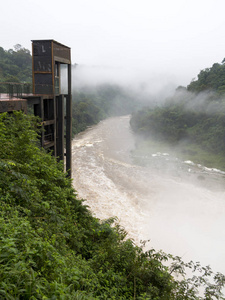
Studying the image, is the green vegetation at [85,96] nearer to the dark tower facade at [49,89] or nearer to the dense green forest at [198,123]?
the dark tower facade at [49,89]

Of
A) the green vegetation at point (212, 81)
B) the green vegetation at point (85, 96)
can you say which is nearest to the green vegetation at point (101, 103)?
the green vegetation at point (85, 96)

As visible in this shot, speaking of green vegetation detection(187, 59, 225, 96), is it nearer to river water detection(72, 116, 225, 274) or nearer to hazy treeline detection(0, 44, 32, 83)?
river water detection(72, 116, 225, 274)

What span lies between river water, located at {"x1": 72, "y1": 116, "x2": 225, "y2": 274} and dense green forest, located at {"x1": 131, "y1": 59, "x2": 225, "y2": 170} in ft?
18.7

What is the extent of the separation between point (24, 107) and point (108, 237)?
18.8 ft

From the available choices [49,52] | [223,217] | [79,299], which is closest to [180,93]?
[223,217]

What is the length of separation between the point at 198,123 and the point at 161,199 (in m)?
23.1

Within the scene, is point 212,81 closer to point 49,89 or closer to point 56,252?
point 49,89

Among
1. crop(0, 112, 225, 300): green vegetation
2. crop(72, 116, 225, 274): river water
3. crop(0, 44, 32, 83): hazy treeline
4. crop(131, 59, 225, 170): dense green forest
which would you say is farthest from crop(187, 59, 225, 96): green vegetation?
crop(0, 112, 225, 300): green vegetation

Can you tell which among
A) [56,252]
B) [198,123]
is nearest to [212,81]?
[198,123]

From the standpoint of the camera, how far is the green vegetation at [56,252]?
2752mm

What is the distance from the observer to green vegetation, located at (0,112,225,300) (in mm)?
2752

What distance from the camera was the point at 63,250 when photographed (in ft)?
14.1

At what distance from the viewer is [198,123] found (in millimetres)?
37250

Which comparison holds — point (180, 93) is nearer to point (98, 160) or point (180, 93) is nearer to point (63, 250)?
point (98, 160)
